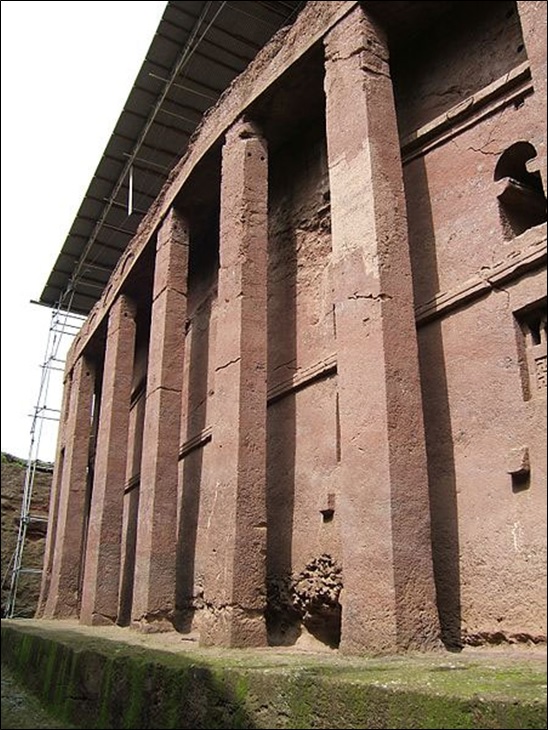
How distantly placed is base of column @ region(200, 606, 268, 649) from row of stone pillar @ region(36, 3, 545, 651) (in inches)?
0.5

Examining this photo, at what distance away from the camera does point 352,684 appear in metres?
3.46

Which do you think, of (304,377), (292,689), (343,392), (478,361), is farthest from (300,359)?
(292,689)

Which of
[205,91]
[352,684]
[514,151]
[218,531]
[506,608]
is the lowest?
[352,684]

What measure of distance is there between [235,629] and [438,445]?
233 centimetres

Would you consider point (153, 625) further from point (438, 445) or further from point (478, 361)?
point (478, 361)

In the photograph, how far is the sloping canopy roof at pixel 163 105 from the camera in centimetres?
1115

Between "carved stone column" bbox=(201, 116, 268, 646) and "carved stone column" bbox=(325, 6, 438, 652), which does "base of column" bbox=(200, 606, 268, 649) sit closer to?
"carved stone column" bbox=(201, 116, 268, 646)

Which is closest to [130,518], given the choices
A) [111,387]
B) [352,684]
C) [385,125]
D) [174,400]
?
[111,387]

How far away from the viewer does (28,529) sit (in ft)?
Result: 54.9

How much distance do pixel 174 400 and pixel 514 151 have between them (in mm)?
5044

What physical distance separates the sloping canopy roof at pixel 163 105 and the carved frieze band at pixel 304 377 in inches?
245

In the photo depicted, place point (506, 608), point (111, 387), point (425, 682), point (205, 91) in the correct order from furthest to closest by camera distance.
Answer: point (205, 91)
point (111, 387)
point (506, 608)
point (425, 682)

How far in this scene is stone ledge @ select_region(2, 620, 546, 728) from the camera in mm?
3090

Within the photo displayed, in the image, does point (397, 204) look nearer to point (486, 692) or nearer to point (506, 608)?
point (506, 608)
